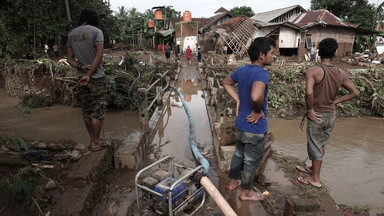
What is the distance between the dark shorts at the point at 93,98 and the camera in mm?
3298

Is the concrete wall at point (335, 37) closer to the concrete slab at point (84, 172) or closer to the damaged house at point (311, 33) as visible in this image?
the damaged house at point (311, 33)

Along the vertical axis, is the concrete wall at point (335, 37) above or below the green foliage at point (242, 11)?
below

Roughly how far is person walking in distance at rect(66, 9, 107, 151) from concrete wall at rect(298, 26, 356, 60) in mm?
22384

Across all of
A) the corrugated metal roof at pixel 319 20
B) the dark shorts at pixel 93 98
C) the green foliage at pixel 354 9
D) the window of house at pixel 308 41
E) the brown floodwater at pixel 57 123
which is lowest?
the brown floodwater at pixel 57 123

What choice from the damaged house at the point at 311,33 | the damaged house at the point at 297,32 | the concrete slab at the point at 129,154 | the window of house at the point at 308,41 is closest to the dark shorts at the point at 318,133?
the concrete slab at the point at 129,154

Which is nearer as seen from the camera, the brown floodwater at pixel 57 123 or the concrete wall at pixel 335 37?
the brown floodwater at pixel 57 123

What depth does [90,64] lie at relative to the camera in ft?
10.7

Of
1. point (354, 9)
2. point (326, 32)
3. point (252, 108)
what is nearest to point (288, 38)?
point (326, 32)

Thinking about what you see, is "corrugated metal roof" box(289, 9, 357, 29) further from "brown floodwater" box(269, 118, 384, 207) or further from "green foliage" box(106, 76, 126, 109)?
"green foliage" box(106, 76, 126, 109)

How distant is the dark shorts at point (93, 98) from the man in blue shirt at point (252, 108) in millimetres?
1894

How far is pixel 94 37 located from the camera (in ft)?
10.4

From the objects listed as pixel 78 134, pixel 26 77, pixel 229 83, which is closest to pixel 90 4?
pixel 26 77

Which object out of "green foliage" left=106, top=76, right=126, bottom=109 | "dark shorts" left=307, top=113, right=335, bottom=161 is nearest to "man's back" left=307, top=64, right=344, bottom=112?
"dark shorts" left=307, top=113, right=335, bottom=161

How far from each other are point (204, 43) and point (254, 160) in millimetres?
28169
